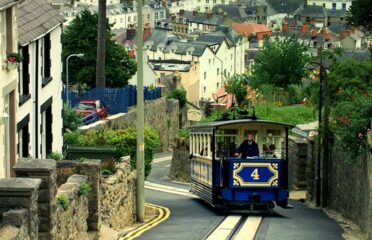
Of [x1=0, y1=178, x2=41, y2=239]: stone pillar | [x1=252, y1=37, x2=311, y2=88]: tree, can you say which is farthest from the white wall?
[x1=252, y1=37, x2=311, y2=88]: tree

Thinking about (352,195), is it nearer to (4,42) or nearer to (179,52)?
(4,42)

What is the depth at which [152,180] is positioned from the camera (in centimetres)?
4944

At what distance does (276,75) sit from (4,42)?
187 ft

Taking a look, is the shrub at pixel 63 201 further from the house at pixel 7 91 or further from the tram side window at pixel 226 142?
the tram side window at pixel 226 142

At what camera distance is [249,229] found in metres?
28.3

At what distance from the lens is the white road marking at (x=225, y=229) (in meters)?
26.7

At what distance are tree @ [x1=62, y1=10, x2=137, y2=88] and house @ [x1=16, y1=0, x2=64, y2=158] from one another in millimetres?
34021

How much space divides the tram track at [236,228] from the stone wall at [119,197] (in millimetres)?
2366

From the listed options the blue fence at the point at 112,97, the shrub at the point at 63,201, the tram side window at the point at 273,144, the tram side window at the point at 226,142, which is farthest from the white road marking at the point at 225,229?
the blue fence at the point at 112,97

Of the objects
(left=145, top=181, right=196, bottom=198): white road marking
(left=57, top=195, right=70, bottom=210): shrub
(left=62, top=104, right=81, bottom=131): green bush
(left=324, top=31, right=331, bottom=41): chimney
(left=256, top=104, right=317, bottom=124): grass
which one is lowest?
(left=145, top=181, right=196, bottom=198): white road marking

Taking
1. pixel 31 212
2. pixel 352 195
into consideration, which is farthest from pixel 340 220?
pixel 31 212

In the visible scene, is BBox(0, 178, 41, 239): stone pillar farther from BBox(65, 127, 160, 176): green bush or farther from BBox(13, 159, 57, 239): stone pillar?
BBox(65, 127, 160, 176): green bush

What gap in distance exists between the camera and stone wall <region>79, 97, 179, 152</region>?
56.5m

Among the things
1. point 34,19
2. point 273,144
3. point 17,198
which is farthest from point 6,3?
point 273,144
